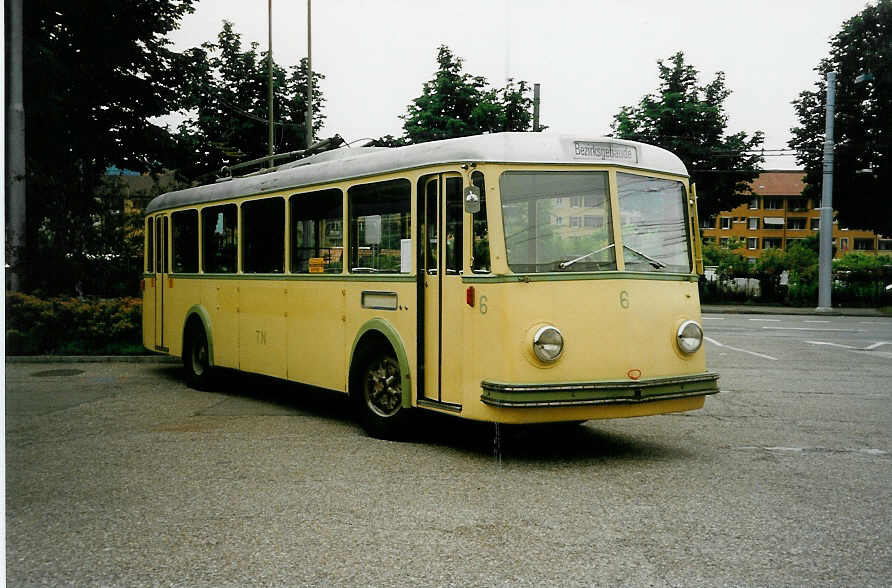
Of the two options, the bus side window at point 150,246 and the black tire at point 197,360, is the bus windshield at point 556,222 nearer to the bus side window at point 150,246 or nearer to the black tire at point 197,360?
the black tire at point 197,360

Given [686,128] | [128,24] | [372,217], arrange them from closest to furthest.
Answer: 1. [372,217]
2. [128,24]
3. [686,128]

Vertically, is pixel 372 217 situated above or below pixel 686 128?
below

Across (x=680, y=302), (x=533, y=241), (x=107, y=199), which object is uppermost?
(x=107, y=199)

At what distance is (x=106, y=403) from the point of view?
37.8 ft

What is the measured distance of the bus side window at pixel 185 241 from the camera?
13289 mm

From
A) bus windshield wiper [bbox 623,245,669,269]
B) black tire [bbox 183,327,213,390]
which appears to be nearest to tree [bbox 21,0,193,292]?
black tire [bbox 183,327,213,390]

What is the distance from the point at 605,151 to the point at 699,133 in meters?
37.5

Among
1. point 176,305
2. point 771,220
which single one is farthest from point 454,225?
point 771,220

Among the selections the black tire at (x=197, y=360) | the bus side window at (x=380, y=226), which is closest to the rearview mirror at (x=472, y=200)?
the bus side window at (x=380, y=226)

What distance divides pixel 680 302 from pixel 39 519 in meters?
5.19

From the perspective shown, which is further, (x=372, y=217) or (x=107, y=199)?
(x=107, y=199)

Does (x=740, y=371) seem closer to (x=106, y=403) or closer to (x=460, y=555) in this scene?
(x=106, y=403)

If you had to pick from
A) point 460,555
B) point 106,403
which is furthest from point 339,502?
point 106,403

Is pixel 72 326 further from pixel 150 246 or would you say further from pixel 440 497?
pixel 440 497
